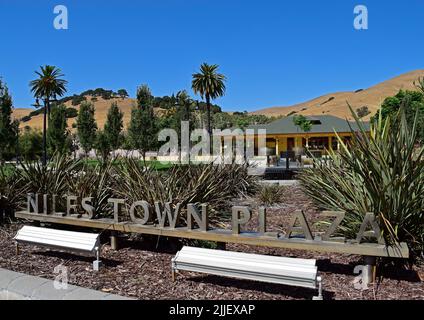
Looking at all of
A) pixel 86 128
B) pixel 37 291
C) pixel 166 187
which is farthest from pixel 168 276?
pixel 86 128

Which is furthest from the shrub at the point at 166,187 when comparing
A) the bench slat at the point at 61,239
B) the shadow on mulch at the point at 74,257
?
the bench slat at the point at 61,239

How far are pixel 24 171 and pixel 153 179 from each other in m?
2.95

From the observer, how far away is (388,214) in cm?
440

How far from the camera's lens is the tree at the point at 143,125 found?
33.0 m

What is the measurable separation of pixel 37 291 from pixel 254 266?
2015 mm

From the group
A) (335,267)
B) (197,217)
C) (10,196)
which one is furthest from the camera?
(10,196)

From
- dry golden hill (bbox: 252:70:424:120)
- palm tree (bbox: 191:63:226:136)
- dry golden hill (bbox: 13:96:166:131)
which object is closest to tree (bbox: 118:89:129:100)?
dry golden hill (bbox: 13:96:166:131)

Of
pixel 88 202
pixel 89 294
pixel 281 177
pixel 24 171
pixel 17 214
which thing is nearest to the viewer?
pixel 89 294

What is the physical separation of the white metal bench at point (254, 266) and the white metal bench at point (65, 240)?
1.06 m

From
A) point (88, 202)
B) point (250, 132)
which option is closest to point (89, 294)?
point (88, 202)

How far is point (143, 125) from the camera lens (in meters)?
33.1

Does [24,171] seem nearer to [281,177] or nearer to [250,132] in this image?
[281,177]

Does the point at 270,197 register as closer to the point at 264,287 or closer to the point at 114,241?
the point at 114,241

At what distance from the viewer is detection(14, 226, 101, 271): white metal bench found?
4793 millimetres
